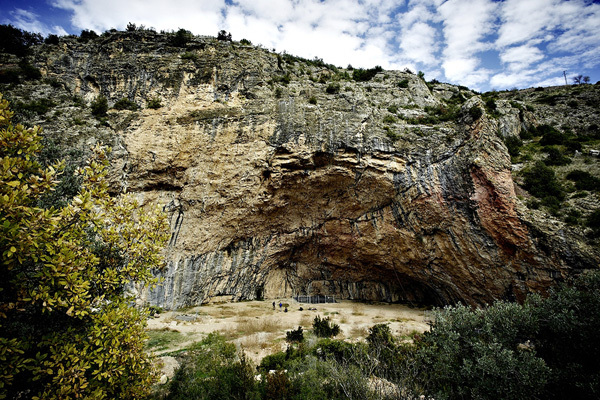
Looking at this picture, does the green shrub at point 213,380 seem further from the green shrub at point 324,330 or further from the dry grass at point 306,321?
the dry grass at point 306,321

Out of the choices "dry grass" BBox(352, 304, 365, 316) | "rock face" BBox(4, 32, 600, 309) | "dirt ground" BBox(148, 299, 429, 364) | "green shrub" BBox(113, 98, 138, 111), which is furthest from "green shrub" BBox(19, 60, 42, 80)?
"dry grass" BBox(352, 304, 365, 316)

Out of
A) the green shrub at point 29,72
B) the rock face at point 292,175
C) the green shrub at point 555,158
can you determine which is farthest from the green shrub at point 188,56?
the green shrub at point 555,158

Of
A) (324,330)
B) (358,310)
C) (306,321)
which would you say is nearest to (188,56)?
(306,321)

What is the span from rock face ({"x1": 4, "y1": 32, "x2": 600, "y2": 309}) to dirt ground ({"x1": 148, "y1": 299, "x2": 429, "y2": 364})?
198 centimetres

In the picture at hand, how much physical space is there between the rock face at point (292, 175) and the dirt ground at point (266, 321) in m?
1.98

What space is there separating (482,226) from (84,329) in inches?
762

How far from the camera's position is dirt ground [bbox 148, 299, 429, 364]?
1240 centimetres

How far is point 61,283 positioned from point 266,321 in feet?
47.9

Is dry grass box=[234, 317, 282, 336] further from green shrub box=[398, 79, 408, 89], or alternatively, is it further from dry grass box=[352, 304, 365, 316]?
green shrub box=[398, 79, 408, 89]

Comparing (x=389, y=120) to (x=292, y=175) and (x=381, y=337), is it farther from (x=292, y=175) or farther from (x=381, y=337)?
(x=381, y=337)

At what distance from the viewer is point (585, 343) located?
5941 mm

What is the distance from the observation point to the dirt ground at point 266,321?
40.7 ft

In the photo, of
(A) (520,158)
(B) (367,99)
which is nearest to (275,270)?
(B) (367,99)

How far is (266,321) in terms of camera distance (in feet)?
51.6
